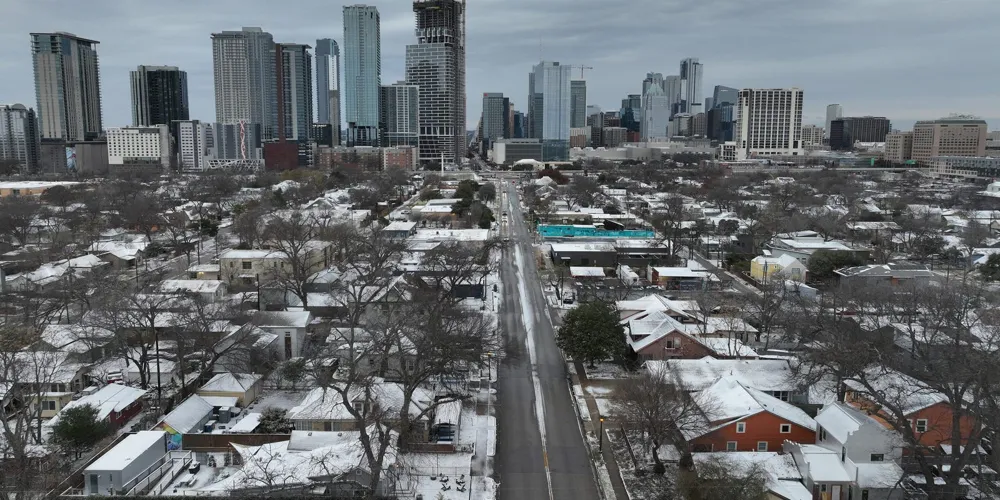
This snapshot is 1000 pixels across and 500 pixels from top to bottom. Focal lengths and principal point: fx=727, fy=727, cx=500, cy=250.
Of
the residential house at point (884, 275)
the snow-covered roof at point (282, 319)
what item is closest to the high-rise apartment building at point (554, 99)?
the residential house at point (884, 275)

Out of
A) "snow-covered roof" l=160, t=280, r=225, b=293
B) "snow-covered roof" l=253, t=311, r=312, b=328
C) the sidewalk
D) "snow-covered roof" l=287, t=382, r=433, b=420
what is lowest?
the sidewalk

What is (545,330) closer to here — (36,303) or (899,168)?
(36,303)

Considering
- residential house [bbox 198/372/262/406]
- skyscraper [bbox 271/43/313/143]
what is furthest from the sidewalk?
skyscraper [bbox 271/43/313/143]

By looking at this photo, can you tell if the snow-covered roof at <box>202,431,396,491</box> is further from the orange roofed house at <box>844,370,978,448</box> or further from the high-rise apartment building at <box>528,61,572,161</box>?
the high-rise apartment building at <box>528,61,572,161</box>

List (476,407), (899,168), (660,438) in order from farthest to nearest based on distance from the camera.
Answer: (899,168)
(476,407)
(660,438)

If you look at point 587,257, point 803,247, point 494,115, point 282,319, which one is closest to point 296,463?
point 282,319

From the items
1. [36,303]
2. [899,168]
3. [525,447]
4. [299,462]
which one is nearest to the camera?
[299,462]

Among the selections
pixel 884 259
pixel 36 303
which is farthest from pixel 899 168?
pixel 36 303
